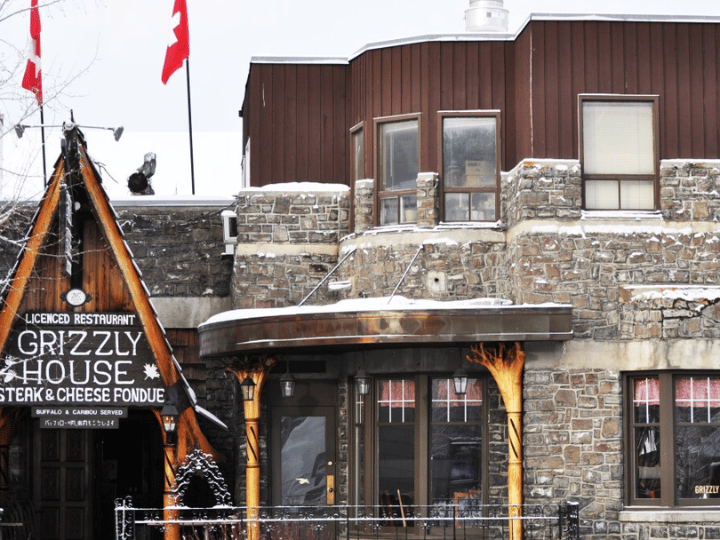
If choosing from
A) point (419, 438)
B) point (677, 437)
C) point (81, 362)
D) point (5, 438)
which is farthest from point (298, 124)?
point (677, 437)

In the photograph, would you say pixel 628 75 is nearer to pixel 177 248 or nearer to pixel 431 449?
pixel 431 449

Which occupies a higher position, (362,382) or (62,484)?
A: (362,382)

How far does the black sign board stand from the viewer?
18.1 m

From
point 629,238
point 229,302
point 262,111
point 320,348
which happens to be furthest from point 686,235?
point 229,302

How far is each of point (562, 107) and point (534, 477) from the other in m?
4.54

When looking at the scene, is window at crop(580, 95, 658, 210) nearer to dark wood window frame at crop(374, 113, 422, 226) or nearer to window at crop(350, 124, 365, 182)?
dark wood window frame at crop(374, 113, 422, 226)

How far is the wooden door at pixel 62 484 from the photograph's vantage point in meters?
21.1

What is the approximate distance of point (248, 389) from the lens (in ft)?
58.5

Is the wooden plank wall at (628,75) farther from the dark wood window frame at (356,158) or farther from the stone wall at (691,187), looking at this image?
the dark wood window frame at (356,158)

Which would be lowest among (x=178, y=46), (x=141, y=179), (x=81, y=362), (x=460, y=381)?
(x=460, y=381)

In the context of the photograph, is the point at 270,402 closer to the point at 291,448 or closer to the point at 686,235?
the point at 291,448

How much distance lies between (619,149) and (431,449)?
14.6ft

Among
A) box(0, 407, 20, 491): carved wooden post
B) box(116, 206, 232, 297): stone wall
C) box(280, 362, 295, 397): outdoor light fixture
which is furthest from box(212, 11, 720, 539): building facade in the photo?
box(0, 407, 20, 491): carved wooden post

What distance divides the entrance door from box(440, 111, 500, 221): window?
369 cm
